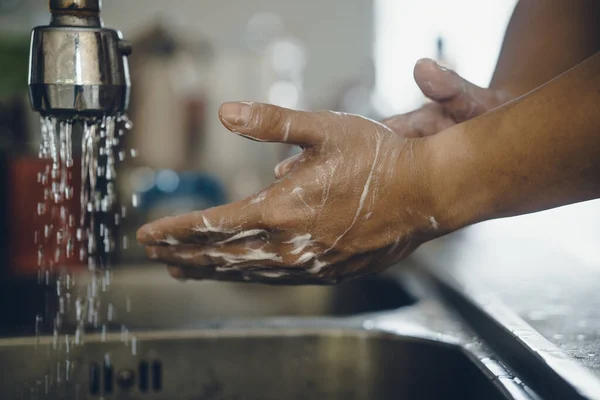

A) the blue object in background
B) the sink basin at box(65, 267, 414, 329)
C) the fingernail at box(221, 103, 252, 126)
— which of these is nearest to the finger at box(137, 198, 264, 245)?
the fingernail at box(221, 103, 252, 126)

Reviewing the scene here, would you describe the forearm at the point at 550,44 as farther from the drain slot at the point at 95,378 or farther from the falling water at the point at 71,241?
the drain slot at the point at 95,378

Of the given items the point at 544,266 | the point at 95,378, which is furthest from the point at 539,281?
the point at 95,378

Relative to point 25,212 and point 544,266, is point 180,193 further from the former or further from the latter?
point 544,266

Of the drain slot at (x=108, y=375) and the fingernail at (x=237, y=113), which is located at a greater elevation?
the fingernail at (x=237, y=113)

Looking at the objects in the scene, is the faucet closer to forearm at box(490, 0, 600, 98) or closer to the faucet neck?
the faucet neck

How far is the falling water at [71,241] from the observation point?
897mm

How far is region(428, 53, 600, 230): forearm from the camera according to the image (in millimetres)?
631

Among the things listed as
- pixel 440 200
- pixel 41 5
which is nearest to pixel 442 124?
pixel 440 200

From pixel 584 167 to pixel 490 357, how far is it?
0.96ft

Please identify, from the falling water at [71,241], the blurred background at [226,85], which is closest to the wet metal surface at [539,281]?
the blurred background at [226,85]

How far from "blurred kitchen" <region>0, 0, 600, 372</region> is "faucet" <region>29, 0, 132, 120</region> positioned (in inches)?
16.4

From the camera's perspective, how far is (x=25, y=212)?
2.02m

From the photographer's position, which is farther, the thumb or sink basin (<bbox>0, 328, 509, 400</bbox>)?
sink basin (<bbox>0, 328, 509, 400</bbox>)

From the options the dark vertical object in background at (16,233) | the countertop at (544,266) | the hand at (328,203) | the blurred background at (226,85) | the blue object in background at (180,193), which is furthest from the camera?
the blue object in background at (180,193)
